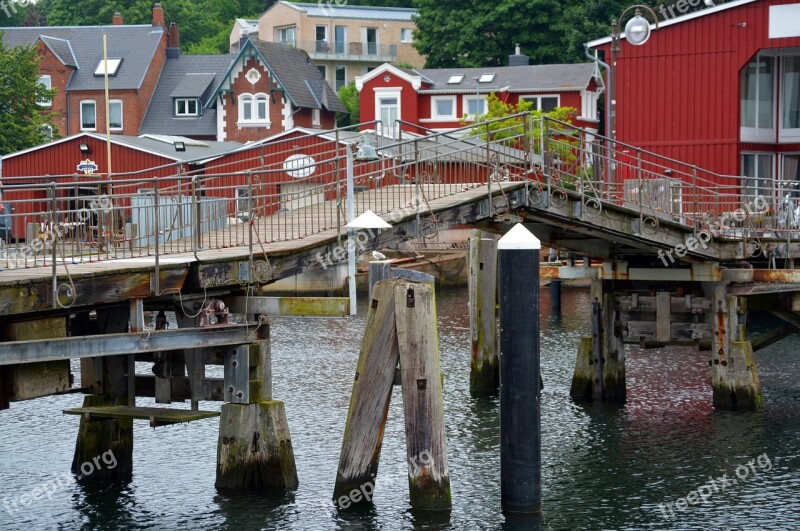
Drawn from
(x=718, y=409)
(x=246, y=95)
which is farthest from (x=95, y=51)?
(x=718, y=409)

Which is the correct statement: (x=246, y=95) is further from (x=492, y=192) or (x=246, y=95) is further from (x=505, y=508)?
(x=505, y=508)

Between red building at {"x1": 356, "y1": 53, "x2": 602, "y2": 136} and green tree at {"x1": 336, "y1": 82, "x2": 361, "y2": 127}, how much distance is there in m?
10.8

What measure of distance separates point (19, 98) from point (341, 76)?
48.6m

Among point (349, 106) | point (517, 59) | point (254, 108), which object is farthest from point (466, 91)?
point (349, 106)

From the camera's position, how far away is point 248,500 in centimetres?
1983

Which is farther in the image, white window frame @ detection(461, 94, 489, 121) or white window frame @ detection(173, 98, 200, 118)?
white window frame @ detection(173, 98, 200, 118)

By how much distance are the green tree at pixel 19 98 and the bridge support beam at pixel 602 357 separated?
43894 millimetres

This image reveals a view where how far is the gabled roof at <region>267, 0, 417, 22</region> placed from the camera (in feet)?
363

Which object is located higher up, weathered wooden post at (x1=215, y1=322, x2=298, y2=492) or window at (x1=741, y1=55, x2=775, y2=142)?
window at (x1=741, y1=55, x2=775, y2=142)

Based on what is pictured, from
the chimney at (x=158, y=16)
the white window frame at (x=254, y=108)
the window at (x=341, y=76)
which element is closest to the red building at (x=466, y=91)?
the white window frame at (x=254, y=108)

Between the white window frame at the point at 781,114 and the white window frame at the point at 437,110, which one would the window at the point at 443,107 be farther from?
the white window frame at the point at 781,114

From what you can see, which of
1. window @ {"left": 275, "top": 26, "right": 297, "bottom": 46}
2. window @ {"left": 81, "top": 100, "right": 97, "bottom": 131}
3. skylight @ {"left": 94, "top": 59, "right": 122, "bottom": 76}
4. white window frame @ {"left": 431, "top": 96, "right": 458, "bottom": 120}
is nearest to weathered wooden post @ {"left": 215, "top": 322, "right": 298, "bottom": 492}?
white window frame @ {"left": 431, "top": 96, "right": 458, "bottom": 120}
